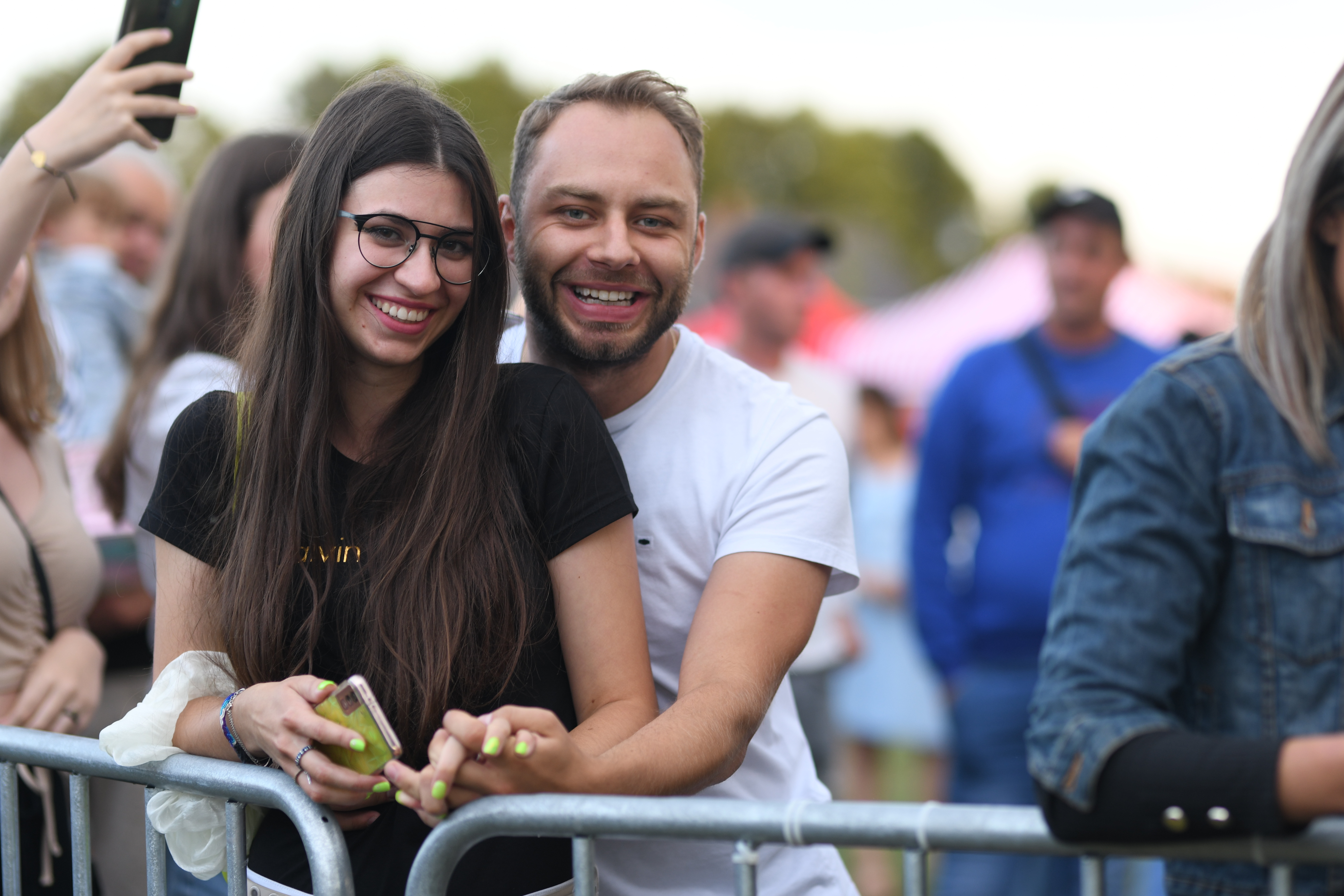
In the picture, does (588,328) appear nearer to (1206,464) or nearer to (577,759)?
(577,759)

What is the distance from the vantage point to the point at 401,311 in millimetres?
2223

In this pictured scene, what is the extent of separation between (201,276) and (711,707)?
2.17m

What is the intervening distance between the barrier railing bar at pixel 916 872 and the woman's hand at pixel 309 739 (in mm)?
792

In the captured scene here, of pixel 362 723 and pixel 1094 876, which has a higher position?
pixel 362 723

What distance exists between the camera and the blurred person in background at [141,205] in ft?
17.7

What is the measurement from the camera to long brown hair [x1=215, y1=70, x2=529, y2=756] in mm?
2051

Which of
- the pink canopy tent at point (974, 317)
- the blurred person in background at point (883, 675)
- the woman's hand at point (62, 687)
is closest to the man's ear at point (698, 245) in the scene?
the woman's hand at point (62, 687)

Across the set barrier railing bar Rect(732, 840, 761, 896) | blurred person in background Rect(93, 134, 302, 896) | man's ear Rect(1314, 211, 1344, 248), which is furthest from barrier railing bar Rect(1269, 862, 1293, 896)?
blurred person in background Rect(93, 134, 302, 896)

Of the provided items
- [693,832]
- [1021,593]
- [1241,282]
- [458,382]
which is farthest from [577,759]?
[1021,593]

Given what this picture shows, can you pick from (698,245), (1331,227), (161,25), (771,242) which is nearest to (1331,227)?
(1331,227)

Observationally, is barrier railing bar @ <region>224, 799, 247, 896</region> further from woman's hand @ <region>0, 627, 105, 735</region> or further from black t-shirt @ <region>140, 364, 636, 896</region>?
woman's hand @ <region>0, 627, 105, 735</region>

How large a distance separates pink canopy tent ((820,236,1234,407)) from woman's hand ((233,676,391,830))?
566 inches

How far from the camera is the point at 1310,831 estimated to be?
4.64 ft

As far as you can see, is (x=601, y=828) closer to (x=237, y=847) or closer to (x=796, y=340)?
(x=237, y=847)
